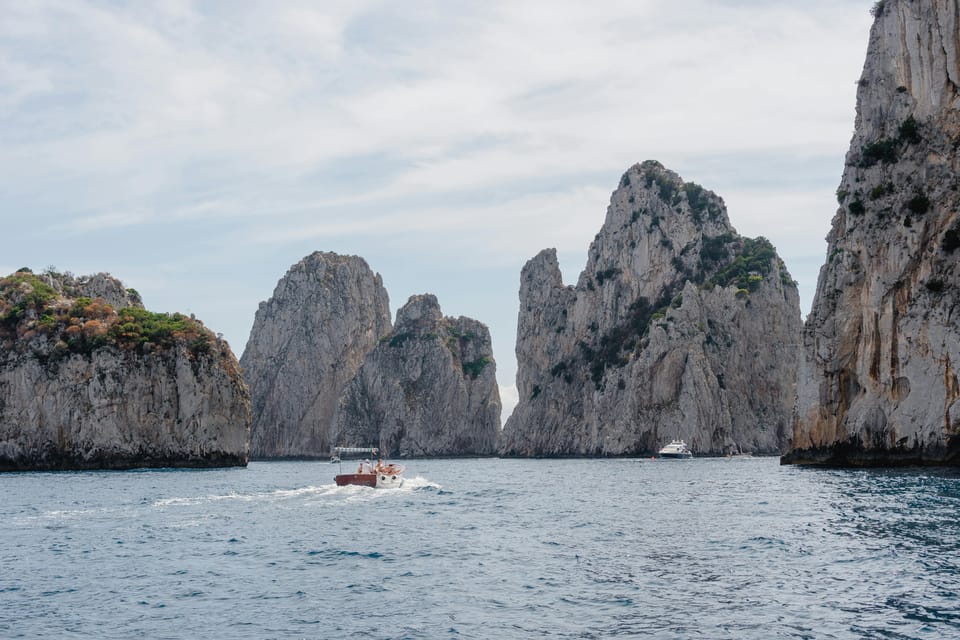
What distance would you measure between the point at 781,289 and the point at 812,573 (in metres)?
151

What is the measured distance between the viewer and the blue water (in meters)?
24.4

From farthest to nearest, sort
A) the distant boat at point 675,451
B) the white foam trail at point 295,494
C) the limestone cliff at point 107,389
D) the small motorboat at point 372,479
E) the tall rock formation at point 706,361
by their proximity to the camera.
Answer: the tall rock formation at point 706,361 < the distant boat at point 675,451 < the limestone cliff at point 107,389 < the small motorboat at point 372,479 < the white foam trail at point 295,494

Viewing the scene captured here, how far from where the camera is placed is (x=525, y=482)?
88.8 metres

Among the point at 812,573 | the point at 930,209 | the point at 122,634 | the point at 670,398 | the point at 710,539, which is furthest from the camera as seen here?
the point at 670,398

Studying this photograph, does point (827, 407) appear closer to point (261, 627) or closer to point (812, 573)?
point (812, 573)

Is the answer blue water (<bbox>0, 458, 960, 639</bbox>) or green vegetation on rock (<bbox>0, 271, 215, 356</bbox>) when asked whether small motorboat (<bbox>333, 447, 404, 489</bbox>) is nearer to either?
blue water (<bbox>0, 458, 960, 639</bbox>)

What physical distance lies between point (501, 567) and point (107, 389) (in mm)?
101817

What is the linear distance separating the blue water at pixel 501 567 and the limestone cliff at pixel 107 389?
6246 cm

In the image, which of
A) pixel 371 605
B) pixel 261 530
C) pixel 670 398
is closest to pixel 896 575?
pixel 371 605

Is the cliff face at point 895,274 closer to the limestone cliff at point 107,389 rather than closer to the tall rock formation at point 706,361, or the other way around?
the tall rock formation at point 706,361

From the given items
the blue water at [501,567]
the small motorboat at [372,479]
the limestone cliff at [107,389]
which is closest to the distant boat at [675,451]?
the limestone cliff at [107,389]

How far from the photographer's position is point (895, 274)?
7969cm

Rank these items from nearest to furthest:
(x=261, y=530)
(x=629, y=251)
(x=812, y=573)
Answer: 1. (x=812, y=573)
2. (x=261, y=530)
3. (x=629, y=251)

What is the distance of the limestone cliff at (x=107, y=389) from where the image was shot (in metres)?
120
